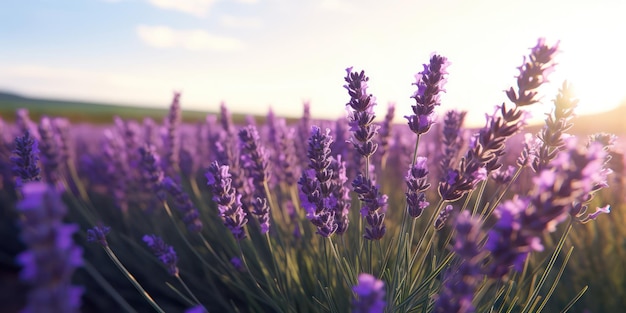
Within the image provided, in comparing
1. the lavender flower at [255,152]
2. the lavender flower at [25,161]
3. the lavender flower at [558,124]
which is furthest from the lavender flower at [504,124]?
the lavender flower at [25,161]

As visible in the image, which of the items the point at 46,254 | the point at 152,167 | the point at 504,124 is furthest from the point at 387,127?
the point at 46,254

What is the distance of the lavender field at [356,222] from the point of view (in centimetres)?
83

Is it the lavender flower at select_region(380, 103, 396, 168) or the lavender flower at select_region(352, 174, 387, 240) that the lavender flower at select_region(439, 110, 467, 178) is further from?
the lavender flower at select_region(352, 174, 387, 240)

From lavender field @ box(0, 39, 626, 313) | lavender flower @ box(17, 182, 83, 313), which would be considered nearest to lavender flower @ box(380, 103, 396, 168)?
A: lavender field @ box(0, 39, 626, 313)

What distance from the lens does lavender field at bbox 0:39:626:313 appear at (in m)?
0.83

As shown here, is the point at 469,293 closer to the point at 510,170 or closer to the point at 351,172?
the point at 510,170

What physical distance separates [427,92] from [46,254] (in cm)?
128

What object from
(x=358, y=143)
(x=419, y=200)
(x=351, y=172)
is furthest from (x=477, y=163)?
(x=351, y=172)

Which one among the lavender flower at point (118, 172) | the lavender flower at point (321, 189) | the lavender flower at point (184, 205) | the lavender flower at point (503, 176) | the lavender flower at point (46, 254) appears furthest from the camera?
the lavender flower at point (118, 172)

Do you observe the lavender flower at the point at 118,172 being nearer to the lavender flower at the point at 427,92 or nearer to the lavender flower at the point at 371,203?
the lavender flower at the point at 371,203

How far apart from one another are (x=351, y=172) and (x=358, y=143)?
4.30ft

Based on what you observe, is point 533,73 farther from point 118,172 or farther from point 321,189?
point 118,172

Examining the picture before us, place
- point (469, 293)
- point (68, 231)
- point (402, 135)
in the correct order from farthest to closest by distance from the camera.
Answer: point (402, 135) < point (469, 293) < point (68, 231)

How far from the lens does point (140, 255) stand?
3236 millimetres
